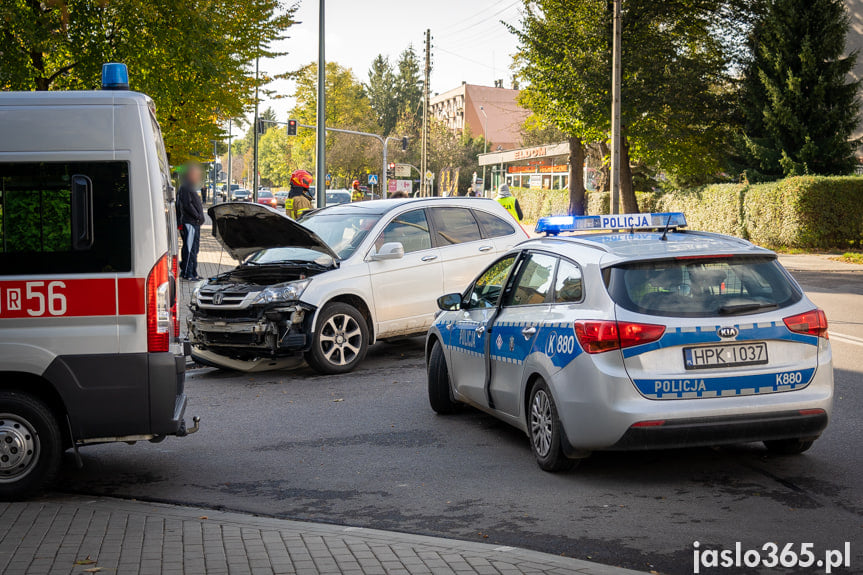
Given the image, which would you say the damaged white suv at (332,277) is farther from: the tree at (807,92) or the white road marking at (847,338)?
the tree at (807,92)

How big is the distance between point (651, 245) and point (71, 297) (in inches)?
142

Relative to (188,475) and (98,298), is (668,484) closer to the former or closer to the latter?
(188,475)

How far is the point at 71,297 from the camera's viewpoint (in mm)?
5727

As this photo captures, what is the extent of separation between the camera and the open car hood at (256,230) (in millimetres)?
10109

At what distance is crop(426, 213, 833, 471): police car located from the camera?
227 inches

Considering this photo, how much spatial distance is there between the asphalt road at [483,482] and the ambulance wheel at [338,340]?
4.54ft

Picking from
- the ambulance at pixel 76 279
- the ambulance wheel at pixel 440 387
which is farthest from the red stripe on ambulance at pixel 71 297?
the ambulance wheel at pixel 440 387

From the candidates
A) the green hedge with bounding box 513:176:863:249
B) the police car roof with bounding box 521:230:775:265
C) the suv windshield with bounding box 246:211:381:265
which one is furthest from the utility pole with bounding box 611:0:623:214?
the police car roof with bounding box 521:230:775:265

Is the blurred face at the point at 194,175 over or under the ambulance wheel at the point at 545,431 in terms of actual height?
over

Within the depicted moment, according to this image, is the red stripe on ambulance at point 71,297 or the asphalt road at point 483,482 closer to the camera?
the asphalt road at point 483,482

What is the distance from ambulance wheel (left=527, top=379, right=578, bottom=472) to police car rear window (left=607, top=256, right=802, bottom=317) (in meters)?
0.84

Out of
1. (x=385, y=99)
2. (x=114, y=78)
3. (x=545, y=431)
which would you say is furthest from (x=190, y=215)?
(x=385, y=99)

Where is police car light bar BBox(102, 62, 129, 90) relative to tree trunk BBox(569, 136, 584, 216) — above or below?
below

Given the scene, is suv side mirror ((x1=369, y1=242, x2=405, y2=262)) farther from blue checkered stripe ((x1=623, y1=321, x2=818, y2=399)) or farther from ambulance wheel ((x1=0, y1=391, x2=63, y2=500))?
ambulance wheel ((x1=0, y1=391, x2=63, y2=500))
